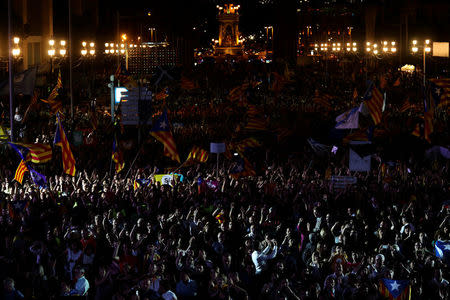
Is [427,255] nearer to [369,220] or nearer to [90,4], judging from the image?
[369,220]

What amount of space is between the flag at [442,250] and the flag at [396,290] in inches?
79.8

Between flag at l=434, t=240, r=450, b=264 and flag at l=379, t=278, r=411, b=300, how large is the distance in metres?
2.03

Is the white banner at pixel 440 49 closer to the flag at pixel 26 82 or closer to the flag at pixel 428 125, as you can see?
the flag at pixel 428 125

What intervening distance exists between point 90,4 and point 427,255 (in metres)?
69.4

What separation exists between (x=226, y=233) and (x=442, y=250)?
3.70 meters

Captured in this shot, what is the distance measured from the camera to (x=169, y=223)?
54.1ft

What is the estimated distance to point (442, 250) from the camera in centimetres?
1536

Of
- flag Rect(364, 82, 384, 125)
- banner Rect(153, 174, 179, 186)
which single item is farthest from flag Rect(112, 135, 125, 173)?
flag Rect(364, 82, 384, 125)

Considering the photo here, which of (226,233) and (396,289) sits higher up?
(226,233)

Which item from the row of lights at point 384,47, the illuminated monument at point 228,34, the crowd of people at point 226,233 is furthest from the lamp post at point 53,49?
the illuminated monument at point 228,34

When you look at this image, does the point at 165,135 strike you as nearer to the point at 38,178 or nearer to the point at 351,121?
the point at 38,178

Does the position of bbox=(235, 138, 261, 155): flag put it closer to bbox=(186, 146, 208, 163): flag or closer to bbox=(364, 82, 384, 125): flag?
bbox=(186, 146, 208, 163): flag

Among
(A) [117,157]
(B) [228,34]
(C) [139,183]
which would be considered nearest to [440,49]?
(A) [117,157]

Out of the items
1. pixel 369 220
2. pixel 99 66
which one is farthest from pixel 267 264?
pixel 99 66
